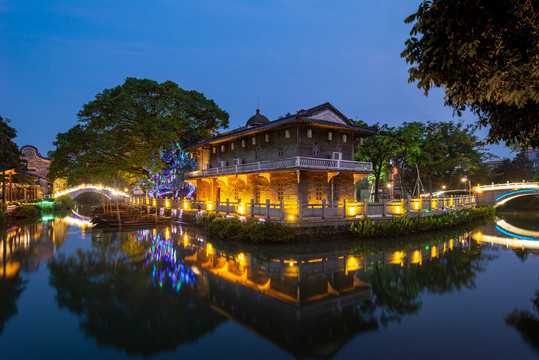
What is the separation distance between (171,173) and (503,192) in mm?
47175

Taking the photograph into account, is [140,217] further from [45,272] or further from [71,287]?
[71,287]

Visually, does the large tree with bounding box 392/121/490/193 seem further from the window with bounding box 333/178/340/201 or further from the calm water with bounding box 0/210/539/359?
the calm water with bounding box 0/210/539/359

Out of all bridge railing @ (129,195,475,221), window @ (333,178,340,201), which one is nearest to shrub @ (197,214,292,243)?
bridge railing @ (129,195,475,221)

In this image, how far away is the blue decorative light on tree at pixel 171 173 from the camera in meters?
33.4

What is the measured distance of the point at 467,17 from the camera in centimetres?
735

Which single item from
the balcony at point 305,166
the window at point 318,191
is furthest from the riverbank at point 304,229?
the window at point 318,191

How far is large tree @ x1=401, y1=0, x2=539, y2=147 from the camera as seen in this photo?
271 inches

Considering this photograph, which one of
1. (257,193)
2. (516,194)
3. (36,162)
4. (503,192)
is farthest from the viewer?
(36,162)

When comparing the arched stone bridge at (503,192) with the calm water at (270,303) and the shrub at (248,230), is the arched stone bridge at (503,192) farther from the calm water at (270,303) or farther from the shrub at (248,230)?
the shrub at (248,230)

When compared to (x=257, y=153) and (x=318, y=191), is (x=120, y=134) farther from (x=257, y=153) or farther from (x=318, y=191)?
(x=318, y=191)

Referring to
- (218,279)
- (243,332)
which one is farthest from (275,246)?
(243,332)

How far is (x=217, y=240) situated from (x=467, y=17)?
52.9 ft

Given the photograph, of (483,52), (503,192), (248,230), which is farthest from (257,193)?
(503,192)

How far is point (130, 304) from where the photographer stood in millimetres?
8344
